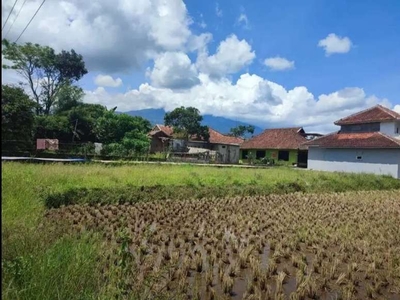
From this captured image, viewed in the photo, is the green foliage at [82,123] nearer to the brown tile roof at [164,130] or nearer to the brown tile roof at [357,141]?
the brown tile roof at [164,130]

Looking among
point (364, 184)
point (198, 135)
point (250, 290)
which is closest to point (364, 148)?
point (364, 184)

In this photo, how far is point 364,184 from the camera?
1889 cm

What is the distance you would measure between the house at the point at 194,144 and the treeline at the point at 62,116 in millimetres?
3830

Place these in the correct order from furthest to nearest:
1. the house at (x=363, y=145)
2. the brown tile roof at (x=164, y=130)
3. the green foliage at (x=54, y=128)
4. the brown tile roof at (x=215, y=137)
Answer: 1. the brown tile roof at (x=215, y=137)
2. the brown tile roof at (x=164, y=130)
3. the green foliage at (x=54, y=128)
4. the house at (x=363, y=145)

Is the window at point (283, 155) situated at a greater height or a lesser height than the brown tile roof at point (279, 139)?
lesser

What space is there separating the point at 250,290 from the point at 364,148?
77.6 feet

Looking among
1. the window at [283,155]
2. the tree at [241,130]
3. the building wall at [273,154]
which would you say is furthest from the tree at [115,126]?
the tree at [241,130]

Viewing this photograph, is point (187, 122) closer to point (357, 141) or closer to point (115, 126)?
point (115, 126)

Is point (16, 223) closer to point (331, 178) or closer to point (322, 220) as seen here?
point (322, 220)

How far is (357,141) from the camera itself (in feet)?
86.4

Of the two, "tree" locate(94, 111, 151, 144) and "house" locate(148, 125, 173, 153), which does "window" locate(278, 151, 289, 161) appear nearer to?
"house" locate(148, 125, 173, 153)

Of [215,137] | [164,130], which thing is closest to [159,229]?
[164,130]

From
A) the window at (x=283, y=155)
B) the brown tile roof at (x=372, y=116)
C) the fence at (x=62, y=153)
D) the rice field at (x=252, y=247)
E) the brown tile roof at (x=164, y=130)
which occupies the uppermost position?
the brown tile roof at (x=372, y=116)

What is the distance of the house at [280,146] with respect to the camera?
36.0 meters
